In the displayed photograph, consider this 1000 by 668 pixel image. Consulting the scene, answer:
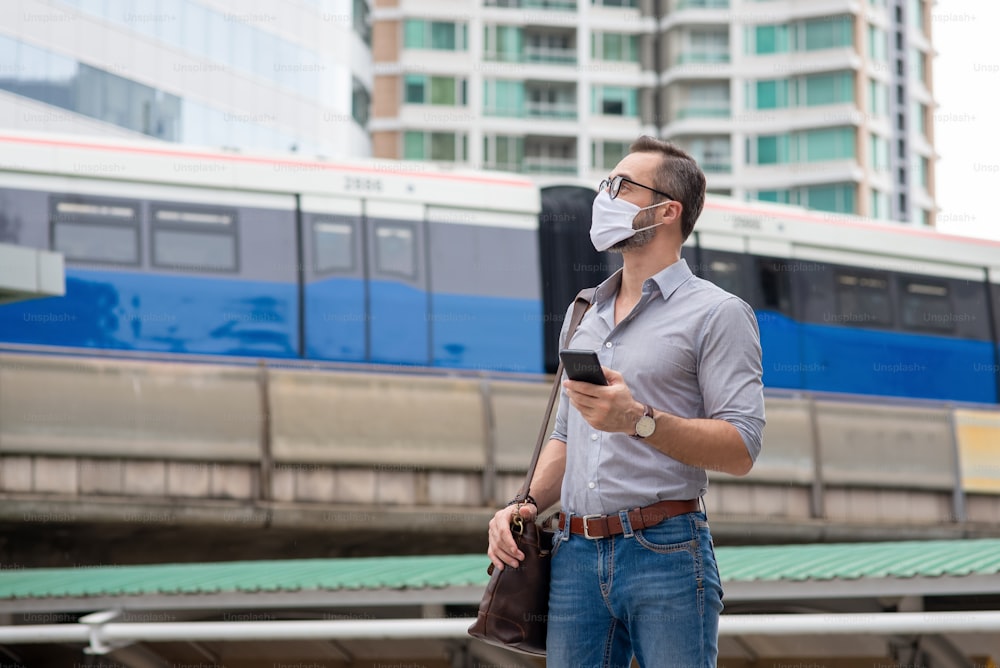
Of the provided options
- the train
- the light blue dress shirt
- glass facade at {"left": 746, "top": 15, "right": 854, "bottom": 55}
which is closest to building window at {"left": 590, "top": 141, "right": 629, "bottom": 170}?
glass facade at {"left": 746, "top": 15, "right": 854, "bottom": 55}

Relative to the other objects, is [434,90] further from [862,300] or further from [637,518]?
[637,518]

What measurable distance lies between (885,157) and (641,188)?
6288 centimetres

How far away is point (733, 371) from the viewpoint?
2.92 m

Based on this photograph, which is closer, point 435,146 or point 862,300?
point 862,300

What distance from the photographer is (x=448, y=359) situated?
1736 cm

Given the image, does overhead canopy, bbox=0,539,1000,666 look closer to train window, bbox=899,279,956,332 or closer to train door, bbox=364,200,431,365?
train door, bbox=364,200,431,365

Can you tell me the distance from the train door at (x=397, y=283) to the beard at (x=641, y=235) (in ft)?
46.2

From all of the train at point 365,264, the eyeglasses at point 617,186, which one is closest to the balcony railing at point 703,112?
the train at point 365,264

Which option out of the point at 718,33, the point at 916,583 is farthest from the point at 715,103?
the point at 916,583

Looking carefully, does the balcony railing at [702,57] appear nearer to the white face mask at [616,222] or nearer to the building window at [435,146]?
the building window at [435,146]

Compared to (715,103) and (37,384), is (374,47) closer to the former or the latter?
(715,103)

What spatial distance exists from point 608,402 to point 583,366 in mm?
101

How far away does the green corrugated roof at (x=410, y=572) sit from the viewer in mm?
7234

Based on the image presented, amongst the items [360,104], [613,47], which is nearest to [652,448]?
[360,104]
